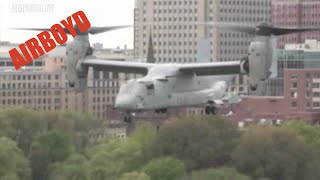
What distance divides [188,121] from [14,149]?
1361cm

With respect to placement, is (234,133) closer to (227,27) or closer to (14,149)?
(14,149)

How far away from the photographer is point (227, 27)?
108125 mm

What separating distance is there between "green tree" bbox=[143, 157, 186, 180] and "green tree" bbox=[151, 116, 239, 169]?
2.89 metres

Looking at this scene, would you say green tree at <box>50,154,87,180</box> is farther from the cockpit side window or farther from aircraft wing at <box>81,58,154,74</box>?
the cockpit side window

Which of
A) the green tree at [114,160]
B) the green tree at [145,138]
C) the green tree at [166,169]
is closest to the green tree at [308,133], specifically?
the green tree at [145,138]

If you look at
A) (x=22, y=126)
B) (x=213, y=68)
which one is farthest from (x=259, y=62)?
(x=22, y=126)

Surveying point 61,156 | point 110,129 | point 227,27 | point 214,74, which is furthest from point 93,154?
point 110,129

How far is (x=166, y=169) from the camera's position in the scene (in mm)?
128500

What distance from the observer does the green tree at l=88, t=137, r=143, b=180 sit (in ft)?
439

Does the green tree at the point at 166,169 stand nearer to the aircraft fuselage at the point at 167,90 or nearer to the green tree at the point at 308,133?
the aircraft fuselage at the point at 167,90

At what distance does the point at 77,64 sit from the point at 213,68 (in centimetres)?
886

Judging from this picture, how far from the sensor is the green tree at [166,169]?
420ft

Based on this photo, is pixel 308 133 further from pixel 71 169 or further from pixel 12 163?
pixel 12 163

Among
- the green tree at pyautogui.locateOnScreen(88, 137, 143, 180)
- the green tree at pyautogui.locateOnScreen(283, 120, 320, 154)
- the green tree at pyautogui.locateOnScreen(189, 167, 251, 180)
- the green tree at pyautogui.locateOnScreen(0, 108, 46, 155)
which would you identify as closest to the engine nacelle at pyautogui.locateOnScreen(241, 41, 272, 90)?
the green tree at pyautogui.locateOnScreen(189, 167, 251, 180)
